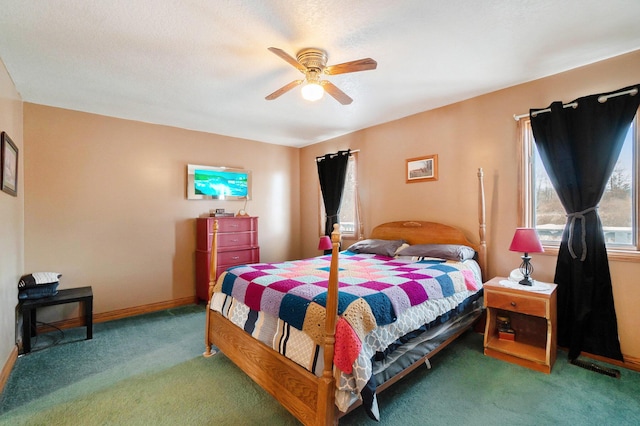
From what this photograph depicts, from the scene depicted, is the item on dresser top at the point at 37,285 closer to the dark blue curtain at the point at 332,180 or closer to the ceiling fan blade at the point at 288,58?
the ceiling fan blade at the point at 288,58

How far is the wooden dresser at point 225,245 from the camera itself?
423 centimetres

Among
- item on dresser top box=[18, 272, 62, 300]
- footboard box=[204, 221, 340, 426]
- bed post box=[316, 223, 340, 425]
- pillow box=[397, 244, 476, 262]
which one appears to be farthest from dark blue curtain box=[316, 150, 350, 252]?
item on dresser top box=[18, 272, 62, 300]

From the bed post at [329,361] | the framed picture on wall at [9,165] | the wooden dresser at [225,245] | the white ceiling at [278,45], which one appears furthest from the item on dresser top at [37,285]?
the bed post at [329,361]

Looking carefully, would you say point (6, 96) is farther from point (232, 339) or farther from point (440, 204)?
point (440, 204)

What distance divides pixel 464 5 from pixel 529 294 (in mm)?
2224

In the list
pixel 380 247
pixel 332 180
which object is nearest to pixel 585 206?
pixel 380 247

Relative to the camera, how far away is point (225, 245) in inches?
172

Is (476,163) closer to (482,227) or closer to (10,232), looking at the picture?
(482,227)

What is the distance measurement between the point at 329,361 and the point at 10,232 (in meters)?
3.10

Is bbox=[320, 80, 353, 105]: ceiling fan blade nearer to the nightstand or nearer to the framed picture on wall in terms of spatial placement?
the nightstand

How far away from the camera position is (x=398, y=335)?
6.54ft

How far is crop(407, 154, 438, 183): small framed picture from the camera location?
3.70 meters

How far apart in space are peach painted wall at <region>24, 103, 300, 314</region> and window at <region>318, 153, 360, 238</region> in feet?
5.70

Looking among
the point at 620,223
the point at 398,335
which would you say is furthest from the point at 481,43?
the point at 398,335
